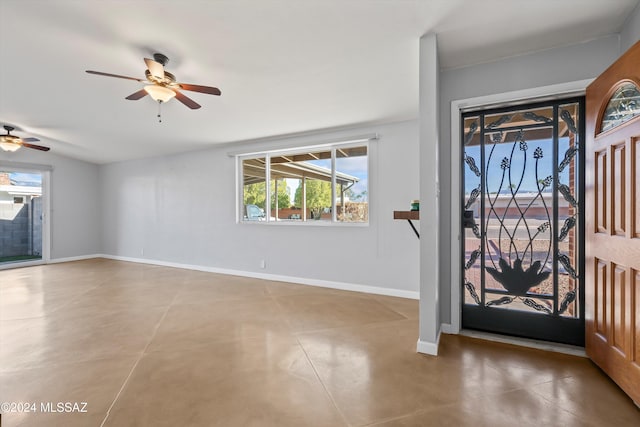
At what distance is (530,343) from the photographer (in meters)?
2.44

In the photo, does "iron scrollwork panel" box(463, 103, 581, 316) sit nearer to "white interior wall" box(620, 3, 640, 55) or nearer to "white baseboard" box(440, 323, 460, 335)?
"white baseboard" box(440, 323, 460, 335)

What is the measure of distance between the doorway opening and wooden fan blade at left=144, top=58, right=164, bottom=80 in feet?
20.0

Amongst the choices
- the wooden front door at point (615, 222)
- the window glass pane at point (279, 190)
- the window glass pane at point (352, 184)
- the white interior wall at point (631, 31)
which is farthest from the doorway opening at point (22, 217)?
the white interior wall at point (631, 31)

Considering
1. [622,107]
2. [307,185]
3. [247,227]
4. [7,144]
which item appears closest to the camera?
[622,107]

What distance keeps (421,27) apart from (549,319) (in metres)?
2.62

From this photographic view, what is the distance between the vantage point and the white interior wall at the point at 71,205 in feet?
21.4

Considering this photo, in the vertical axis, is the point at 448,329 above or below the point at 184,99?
below

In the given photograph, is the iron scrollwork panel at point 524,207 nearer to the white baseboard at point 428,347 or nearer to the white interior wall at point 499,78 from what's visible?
the white interior wall at point 499,78

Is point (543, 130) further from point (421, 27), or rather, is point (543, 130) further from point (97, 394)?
point (97, 394)

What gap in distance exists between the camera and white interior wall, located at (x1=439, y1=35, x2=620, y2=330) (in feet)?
7.40

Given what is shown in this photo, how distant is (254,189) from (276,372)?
11.8 ft

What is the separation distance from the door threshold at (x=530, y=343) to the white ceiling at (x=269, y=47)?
2474 mm

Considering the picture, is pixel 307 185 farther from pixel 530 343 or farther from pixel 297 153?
pixel 530 343

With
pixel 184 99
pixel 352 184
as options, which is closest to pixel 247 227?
pixel 352 184
